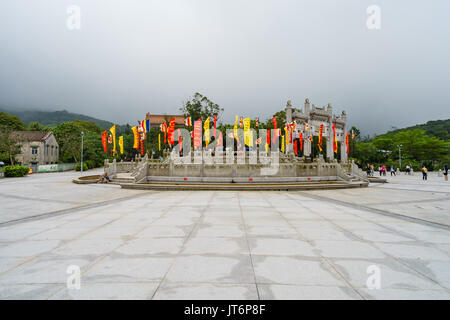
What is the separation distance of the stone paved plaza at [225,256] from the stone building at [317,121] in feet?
150

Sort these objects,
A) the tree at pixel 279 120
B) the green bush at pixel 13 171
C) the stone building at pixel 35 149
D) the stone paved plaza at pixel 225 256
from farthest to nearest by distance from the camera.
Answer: the stone building at pixel 35 149 < the tree at pixel 279 120 < the green bush at pixel 13 171 < the stone paved plaza at pixel 225 256

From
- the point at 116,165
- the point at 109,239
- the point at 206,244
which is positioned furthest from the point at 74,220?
the point at 116,165

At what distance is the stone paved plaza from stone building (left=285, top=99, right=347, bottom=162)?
150 feet

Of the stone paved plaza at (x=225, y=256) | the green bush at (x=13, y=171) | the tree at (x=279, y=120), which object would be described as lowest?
the stone paved plaza at (x=225, y=256)

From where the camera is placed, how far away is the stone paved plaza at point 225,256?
3227 millimetres

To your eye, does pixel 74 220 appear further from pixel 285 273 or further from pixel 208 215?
pixel 285 273

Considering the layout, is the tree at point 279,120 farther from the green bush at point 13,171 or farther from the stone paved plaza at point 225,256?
the green bush at point 13,171

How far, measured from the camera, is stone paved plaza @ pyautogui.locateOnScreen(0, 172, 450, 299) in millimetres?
3227

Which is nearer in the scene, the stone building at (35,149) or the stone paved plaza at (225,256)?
the stone paved plaza at (225,256)

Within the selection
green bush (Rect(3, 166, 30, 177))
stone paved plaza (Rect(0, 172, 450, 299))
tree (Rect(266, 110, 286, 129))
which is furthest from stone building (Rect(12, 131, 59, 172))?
stone paved plaza (Rect(0, 172, 450, 299))

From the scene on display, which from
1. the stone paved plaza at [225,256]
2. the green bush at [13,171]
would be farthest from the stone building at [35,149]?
the stone paved plaza at [225,256]

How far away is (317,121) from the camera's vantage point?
57719 mm

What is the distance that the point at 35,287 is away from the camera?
3320 millimetres
